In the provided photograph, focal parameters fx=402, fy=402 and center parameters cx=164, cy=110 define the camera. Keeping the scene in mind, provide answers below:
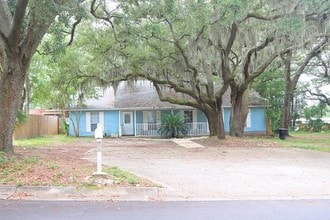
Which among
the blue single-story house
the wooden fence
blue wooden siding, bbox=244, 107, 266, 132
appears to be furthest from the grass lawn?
the wooden fence

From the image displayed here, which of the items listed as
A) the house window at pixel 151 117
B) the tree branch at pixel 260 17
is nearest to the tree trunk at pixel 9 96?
the tree branch at pixel 260 17

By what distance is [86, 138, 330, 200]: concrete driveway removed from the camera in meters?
8.14

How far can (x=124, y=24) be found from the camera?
16641mm

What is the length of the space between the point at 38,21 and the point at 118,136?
68.9 ft

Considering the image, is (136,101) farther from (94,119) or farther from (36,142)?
(36,142)

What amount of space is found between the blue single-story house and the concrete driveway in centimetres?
1755

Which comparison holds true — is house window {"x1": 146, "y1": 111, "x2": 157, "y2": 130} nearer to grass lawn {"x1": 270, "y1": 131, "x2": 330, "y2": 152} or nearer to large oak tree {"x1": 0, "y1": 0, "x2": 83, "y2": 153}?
grass lawn {"x1": 270, "y1": 131, "x2": 330, "y2": 152}

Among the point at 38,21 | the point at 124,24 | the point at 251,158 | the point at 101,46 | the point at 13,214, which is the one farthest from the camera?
the point at 101,46

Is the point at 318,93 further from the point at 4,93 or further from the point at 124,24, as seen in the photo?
the point at 4,93

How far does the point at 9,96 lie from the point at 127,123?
69.4ft

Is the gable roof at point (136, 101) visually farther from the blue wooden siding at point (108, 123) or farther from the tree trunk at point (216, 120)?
the tree trunk at point (216, 120)

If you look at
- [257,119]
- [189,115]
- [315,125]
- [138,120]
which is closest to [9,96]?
[138,120]

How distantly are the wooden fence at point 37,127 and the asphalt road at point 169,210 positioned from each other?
17.2 metres

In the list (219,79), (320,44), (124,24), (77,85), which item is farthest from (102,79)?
(320,44)
